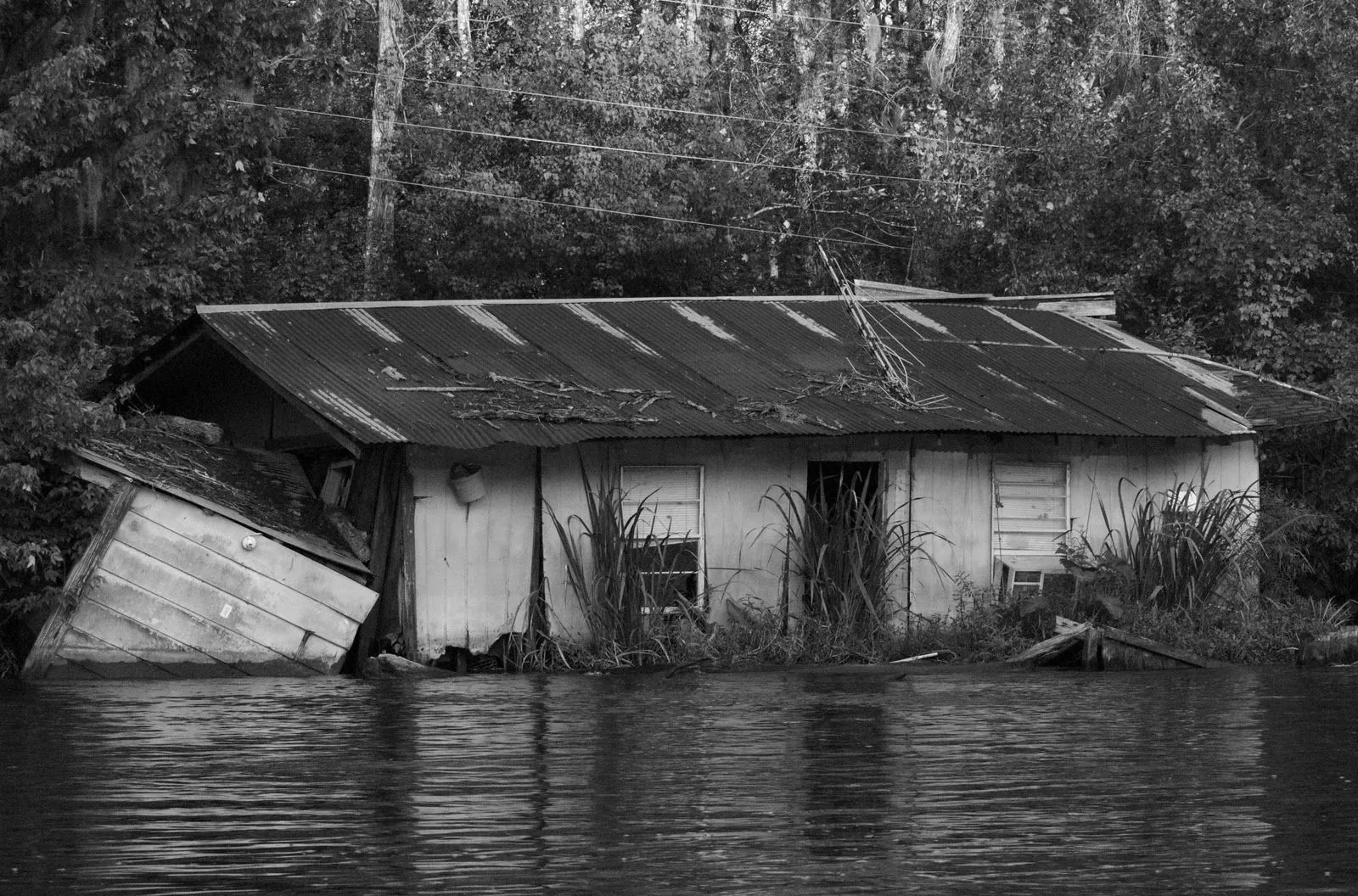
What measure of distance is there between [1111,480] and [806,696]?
702 centimetres

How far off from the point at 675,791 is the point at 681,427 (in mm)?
7940

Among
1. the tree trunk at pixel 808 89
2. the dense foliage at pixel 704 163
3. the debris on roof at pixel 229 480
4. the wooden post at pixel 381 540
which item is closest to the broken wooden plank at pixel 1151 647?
the dense foliage at pixel 704 163

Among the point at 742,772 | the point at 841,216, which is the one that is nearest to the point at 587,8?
the point at 841,216

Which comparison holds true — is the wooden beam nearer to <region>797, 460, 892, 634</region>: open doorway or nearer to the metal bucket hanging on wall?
the metal bucket hanging on wall

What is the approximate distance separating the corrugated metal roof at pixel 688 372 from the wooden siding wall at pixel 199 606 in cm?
135

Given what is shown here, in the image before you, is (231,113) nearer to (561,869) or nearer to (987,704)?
(987,704)

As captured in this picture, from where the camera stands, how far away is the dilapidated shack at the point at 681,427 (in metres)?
15.9

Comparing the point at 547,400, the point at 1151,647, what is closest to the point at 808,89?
the point at 547,400

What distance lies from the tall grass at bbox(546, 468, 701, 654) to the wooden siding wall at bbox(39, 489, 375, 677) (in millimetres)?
2058

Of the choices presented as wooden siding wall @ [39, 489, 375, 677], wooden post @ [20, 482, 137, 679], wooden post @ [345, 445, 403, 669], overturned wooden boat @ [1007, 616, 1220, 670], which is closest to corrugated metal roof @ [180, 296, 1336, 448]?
wooden post @ [345, 445, 403, 669]

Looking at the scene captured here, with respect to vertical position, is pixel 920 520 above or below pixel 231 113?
below

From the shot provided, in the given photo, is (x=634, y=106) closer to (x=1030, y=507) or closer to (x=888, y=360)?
(x=888, y=360)

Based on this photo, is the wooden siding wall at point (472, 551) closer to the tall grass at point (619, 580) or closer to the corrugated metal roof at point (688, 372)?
the tall grass at point (619, 580)

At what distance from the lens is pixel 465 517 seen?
52.9 feet
